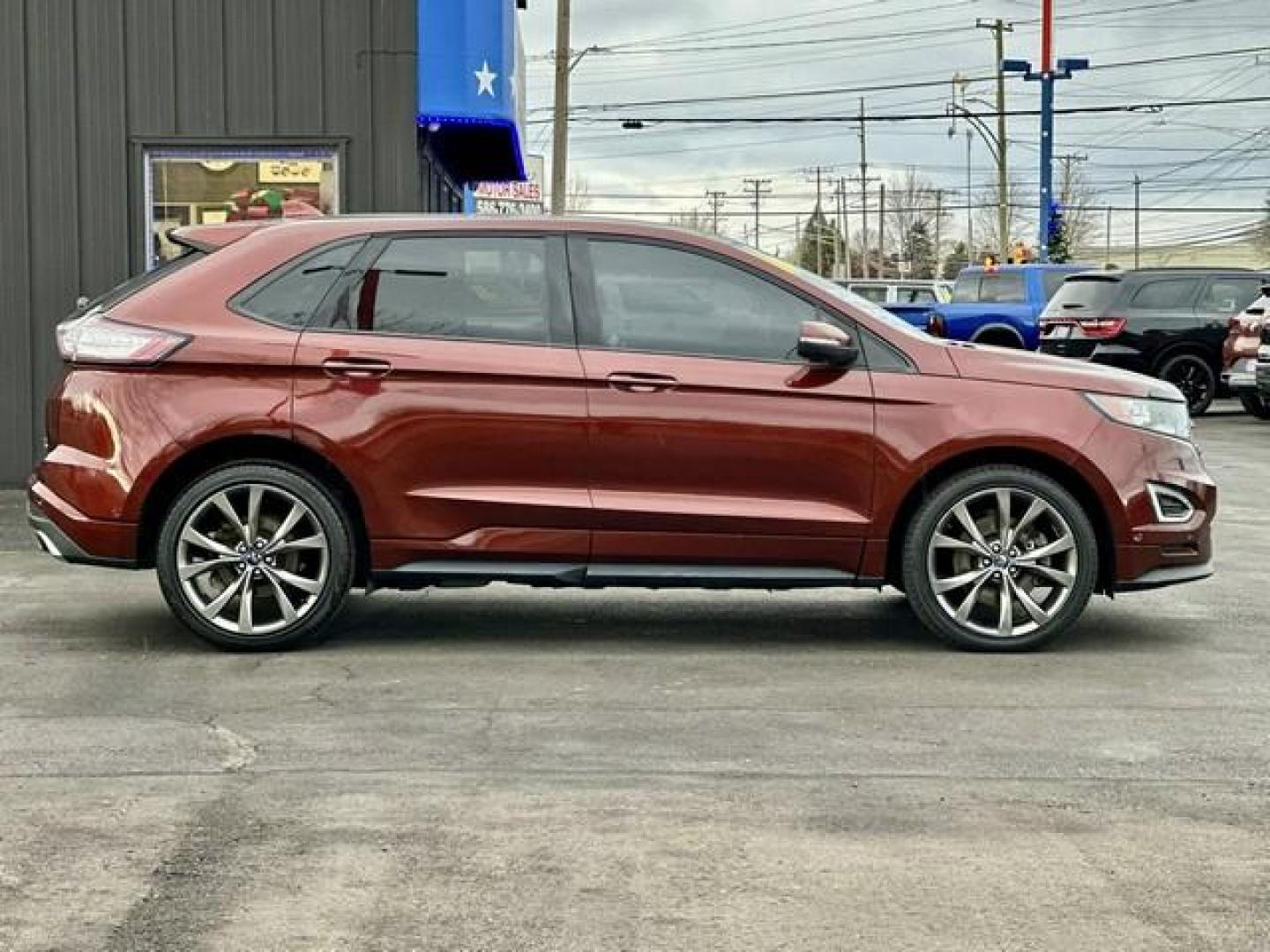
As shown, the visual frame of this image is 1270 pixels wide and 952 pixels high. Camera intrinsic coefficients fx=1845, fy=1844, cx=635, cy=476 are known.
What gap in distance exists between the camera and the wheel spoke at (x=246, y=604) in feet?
23.5

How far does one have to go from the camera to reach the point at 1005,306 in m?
27.7

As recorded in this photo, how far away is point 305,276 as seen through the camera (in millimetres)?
7293

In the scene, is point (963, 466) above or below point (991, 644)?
above

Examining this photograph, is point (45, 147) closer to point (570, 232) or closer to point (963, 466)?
point (570, 232)

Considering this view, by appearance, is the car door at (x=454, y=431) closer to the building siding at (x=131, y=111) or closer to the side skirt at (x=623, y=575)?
the side skirt at (x=623, y=575)

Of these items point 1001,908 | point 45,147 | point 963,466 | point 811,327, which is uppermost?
point 45,147

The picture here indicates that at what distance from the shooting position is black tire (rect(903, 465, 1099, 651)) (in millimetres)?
7195

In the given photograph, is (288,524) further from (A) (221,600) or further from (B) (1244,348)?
(B) (1244,348)

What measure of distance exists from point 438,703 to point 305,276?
6.31ft

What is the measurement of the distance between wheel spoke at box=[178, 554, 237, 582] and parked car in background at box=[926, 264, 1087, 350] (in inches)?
825

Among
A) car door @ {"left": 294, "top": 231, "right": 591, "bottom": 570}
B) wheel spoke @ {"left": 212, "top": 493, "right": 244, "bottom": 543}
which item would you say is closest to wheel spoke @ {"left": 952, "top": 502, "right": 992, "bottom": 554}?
car door @ {"left": 294, "top": 231, "right": 591, "bottom": 570}

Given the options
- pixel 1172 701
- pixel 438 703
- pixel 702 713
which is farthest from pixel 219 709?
pixel 1172 701

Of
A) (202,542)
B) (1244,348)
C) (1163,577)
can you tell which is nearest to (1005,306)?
(1244,348)

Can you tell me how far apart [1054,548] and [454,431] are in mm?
2380
